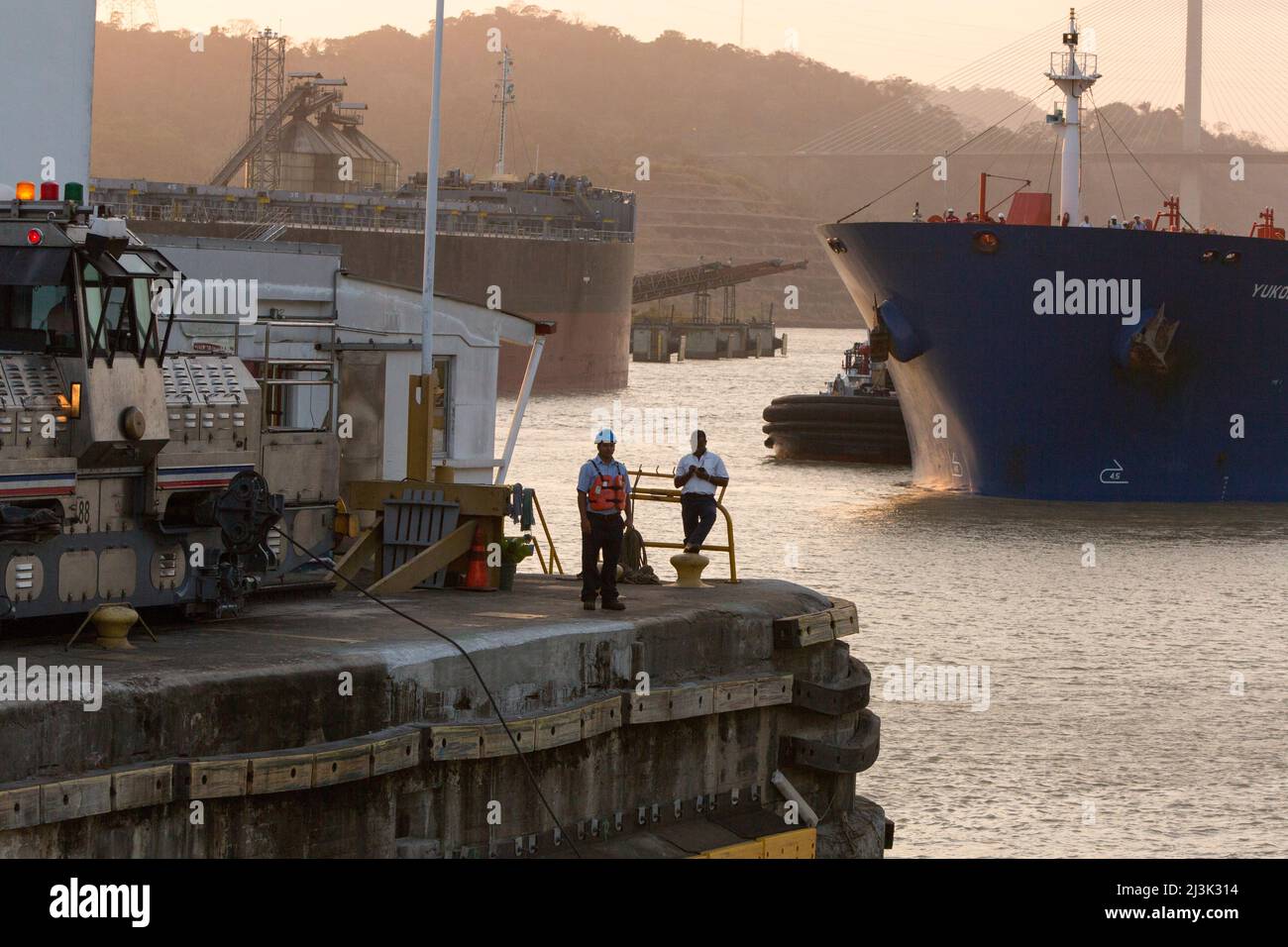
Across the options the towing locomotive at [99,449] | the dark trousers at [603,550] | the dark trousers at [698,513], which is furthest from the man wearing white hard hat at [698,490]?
the towing locomotive at [99,449]

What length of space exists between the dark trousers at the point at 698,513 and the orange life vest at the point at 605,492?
3043 millimetres

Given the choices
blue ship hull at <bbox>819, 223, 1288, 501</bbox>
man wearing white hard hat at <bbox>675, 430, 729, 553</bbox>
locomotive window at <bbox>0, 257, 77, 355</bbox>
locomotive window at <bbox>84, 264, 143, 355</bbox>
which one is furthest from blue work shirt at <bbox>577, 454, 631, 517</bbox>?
blue ship hull at <bbox>819, 223, 1288, 501</bbox>

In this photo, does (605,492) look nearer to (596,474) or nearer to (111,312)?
(596,474)

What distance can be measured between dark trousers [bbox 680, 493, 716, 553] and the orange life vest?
304 cm

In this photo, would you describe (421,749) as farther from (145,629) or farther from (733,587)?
(733,587)

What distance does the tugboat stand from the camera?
191 ft

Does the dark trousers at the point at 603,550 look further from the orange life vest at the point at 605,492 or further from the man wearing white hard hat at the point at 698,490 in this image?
the man wearing white hard hat at the point at 698,490

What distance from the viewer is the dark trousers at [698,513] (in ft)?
58.1

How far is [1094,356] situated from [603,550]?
99.1 ft

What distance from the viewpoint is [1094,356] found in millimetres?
42719

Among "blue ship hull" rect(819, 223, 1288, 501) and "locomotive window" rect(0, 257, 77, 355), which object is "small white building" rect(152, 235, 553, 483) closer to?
"locomotive window" rect(0, 257, 77, 355)
